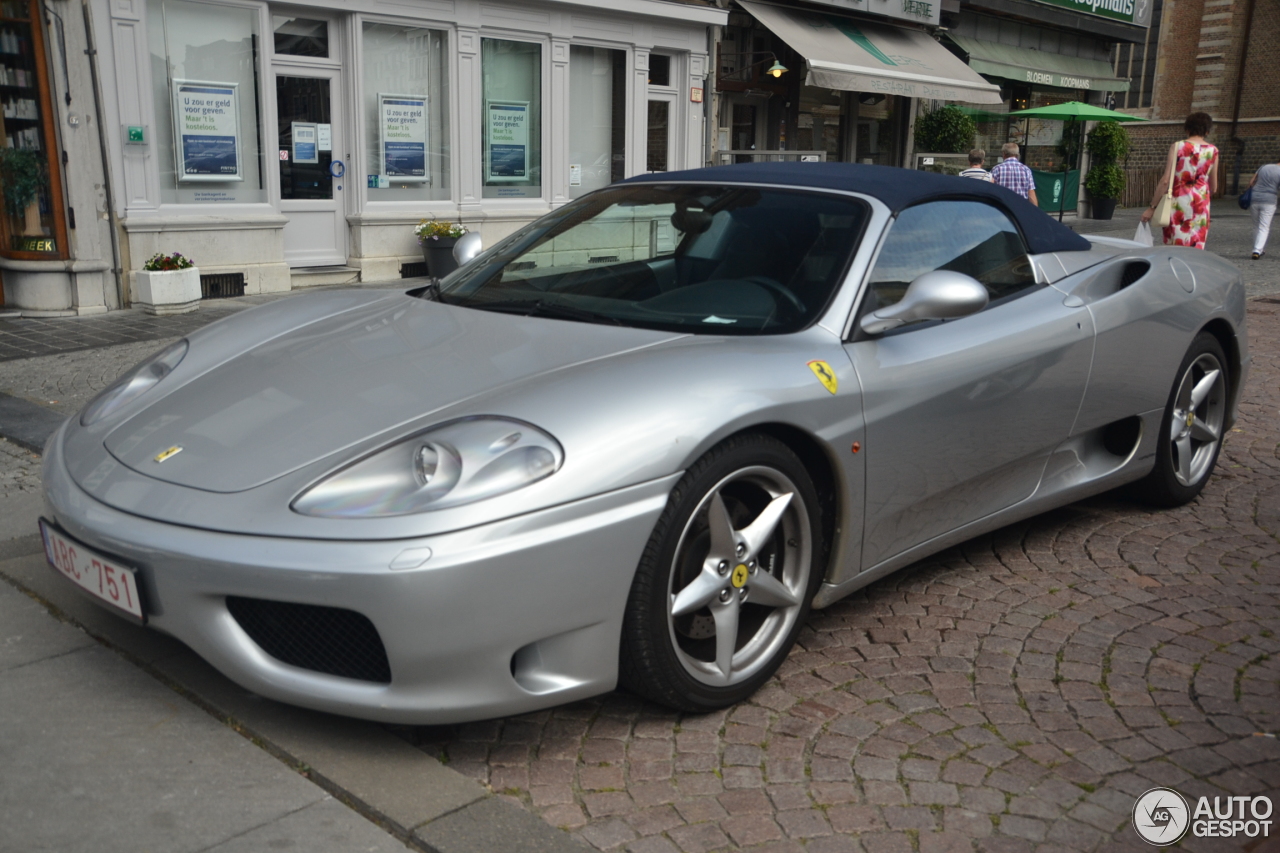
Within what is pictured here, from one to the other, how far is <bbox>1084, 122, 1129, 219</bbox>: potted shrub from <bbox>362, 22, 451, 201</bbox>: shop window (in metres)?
16.3

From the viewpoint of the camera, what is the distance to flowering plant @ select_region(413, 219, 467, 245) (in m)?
12.3

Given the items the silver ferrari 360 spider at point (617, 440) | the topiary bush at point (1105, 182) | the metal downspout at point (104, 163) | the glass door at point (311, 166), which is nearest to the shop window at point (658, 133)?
the glass door at point (311, 166)

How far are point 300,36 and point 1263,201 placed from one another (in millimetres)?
12701

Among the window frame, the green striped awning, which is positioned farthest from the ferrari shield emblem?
the green striped awning

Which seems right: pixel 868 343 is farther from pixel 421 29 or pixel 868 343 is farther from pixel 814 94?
pixel 814 94

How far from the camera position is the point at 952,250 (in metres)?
3.69

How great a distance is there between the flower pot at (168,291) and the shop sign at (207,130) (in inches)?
50.9

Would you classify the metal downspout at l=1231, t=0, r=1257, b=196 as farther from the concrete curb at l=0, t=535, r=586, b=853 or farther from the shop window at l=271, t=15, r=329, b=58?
the concrete curb at l=0, t=535, r=586, b=853

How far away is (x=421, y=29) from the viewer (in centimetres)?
1248

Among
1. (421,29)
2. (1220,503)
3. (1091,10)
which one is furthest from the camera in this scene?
(1091,10)

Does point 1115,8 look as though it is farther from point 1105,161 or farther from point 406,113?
point 406,113

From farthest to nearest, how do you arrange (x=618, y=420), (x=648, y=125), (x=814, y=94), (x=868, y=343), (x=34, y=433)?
(x=814, y=94)
(x=648, y=125)
(x=34, y=433)
(x=868, y=343)
(x=618, y=420)

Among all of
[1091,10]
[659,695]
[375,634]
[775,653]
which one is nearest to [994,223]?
[775,653]

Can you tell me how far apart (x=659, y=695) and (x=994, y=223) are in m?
2.11
